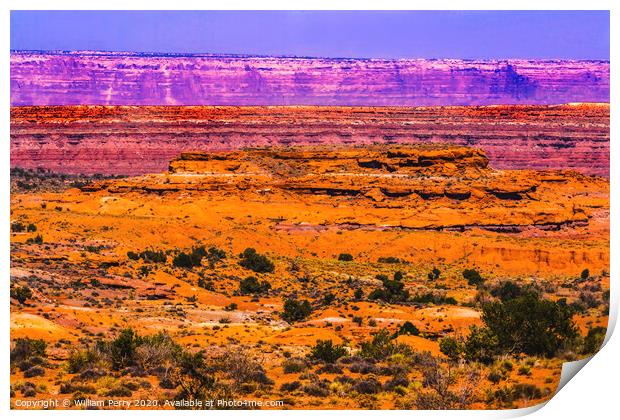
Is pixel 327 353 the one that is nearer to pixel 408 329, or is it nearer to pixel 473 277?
pixel 408 329

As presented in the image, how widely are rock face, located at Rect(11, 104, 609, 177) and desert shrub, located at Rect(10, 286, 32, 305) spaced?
2352 inches

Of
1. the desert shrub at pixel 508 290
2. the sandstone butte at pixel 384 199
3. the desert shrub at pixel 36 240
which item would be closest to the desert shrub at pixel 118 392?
the desert shrub at pixel 508 290

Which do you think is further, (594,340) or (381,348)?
(381,348)

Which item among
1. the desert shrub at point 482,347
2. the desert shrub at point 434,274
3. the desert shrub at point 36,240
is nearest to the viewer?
the desert shrub at point 482,347

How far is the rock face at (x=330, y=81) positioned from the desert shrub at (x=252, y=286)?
64241 mm

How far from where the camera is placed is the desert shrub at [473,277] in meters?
35.8

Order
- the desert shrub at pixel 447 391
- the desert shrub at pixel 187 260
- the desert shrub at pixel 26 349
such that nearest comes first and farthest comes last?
the desert shrub at pixel 447 391 → the desert shrub at pixel 26 349 → the desert shrub at pixel 187 260

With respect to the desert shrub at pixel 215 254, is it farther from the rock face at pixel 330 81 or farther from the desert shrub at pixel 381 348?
the rock face at pixel 330 81

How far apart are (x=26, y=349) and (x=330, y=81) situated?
86.4 m

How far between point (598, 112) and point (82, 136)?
40400 millimetres

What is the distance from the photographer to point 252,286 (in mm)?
33438

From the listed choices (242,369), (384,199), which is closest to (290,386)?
(242,369)
